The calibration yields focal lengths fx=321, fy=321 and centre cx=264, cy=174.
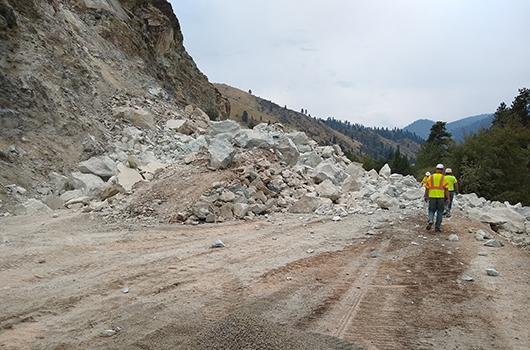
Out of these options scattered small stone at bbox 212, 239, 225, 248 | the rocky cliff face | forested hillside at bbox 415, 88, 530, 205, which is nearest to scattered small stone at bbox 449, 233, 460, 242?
scattered small stone at bbox 212, 239, 225, 248

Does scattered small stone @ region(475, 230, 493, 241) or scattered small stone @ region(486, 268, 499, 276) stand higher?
scattered small stone @ region(475, 230, 493, 241)

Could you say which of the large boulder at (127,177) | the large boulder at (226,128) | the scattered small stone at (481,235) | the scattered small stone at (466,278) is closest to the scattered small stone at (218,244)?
the scattered small stone at (466,278)

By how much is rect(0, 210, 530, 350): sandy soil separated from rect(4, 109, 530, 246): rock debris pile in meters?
1.31

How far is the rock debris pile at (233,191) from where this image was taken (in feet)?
26.0

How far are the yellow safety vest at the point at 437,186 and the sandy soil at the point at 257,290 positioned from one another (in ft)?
2.82

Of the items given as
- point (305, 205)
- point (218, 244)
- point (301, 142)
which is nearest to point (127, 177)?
point (218, 244)

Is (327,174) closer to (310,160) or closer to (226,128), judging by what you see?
(310,160)

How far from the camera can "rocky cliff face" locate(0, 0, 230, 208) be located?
426 inches

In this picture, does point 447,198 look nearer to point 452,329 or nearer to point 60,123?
point 452,329

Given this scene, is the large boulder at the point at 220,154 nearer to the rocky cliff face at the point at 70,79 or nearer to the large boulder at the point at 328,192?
the large boulder at the point at 328,192

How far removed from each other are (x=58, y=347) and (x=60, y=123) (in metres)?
11.5

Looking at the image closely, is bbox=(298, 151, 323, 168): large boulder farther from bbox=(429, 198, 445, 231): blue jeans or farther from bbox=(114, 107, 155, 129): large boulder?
bbox=(114, 107, 155, 129): large boulder

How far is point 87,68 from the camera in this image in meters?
16.0

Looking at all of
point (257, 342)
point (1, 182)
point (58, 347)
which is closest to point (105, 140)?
point (1, 182)
